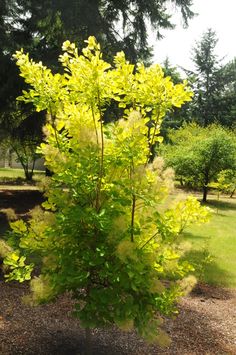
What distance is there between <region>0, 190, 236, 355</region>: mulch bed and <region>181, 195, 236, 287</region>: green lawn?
83cm

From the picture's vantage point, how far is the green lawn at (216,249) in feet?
27.0

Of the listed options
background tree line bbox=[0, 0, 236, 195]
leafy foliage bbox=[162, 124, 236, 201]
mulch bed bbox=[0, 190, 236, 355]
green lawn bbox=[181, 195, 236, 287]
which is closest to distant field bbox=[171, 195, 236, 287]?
green lawn bbox=[181, 195, 236, 287]

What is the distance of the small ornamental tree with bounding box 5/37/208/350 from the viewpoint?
320cm

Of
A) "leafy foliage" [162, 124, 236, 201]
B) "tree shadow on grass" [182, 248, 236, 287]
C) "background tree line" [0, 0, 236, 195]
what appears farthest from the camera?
"leafy foliage" [162, 124, 236, 201]

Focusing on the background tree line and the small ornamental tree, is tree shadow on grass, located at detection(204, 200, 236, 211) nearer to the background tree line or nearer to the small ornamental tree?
the background tree line

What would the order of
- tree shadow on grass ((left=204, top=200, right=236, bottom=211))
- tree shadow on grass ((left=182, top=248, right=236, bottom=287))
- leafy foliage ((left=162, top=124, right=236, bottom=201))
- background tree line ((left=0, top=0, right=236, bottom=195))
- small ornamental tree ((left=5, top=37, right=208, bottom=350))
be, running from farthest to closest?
leafy foliage ((left=162, top=124, right=236, bottom=201)) → tree shadow on grass ((left=204, top=200, right=236, bottom=211)) → background tree line ((left=0, top=0, right=236, bottom=195)) → tree shadow on grass ((left=182, top=248, right=236, bottom=287)) → small ornamental tree ((left=5, top=37, right=208, bottom=350))

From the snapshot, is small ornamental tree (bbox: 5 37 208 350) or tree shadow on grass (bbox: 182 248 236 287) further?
tree shadow on grass (bbox: 182 248 236 287)

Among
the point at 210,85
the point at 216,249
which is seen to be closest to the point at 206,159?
the point at 216,249

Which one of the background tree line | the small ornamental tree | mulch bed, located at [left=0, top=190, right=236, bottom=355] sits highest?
the background tree line

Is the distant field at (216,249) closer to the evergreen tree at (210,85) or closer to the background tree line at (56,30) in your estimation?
the background tree line at (56,30)

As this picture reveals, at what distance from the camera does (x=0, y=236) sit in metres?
9.62

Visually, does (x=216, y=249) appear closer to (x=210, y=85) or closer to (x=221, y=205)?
(x=221, y=205)

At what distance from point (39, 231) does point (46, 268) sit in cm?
38

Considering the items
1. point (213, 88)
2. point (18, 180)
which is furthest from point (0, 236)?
point (213, 88)
